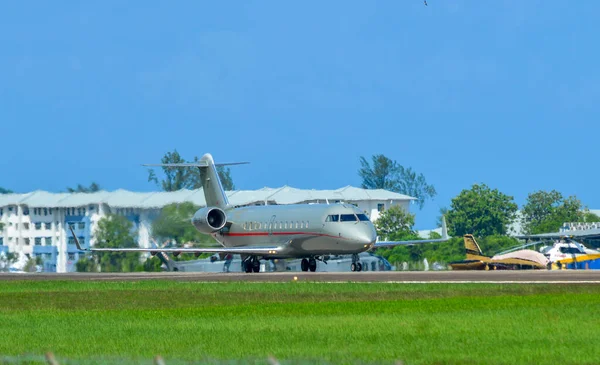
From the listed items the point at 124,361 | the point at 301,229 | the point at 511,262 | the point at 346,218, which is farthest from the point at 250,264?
the point at 124,361

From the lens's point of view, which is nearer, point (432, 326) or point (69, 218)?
point (432, 326)

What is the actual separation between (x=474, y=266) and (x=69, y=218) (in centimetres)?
5950

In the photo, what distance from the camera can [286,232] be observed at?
7106 centimetres

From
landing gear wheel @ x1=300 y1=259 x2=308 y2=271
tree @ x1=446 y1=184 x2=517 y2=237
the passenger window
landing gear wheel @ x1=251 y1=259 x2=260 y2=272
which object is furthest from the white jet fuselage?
tree @ x1=446 y1=184 x2=517 y2=237

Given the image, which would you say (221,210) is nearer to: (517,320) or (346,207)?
(346,207)

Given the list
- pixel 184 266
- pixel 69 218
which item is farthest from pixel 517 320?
pixel 69 218

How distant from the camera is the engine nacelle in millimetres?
73312

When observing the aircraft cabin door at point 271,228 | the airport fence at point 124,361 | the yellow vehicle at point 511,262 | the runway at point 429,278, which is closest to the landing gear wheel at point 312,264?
the aircraft cabin door at point 271,228

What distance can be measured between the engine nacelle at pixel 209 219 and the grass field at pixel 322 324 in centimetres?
2912

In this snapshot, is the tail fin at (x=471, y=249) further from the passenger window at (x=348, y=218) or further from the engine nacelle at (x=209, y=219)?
the passenger window at (x=348, y=218)

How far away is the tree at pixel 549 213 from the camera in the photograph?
6156 inches

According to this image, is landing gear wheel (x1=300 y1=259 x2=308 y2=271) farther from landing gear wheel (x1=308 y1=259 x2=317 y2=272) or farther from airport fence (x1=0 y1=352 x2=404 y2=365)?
airport fence (x1=0 y1=352 x2=404 y2=365)

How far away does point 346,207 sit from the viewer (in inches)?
2726

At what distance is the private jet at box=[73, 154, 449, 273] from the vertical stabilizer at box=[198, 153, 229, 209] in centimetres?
122
